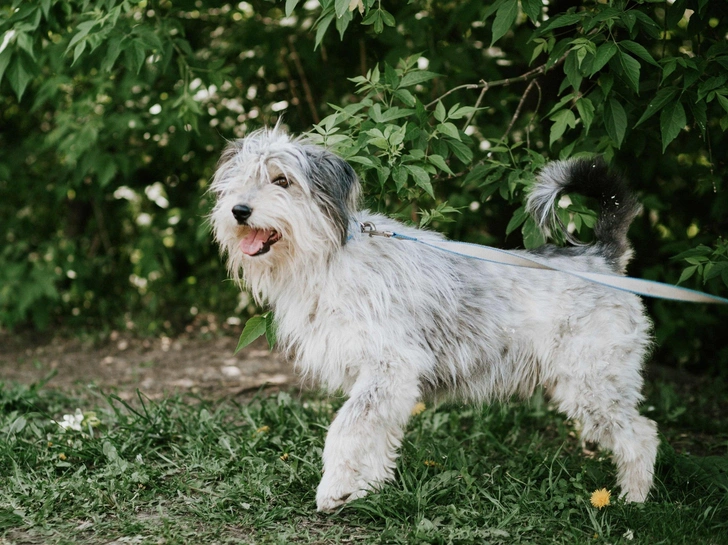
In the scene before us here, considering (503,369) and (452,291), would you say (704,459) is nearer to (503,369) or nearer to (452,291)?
(503,369)

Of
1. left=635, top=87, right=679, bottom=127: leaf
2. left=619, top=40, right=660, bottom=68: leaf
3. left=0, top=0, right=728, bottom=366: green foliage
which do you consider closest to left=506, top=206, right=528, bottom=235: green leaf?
left=0, top=0, right=728, bottom=366: green foliage

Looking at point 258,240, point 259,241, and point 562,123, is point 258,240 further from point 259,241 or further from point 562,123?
point 562,123

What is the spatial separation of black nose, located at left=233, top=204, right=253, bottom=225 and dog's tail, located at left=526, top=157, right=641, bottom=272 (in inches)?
54.0

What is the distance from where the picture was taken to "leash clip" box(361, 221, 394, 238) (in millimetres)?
3279

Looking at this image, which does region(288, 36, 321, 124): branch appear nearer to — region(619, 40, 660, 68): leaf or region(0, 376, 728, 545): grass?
region(0, 376, 728, 545): grass

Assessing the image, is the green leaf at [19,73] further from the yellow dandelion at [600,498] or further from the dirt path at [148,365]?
the yellow dandelion at [600,498]

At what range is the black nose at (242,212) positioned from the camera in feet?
9.87

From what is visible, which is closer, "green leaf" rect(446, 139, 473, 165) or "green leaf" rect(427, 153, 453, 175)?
"green leaf" rect(427, 153, 453, 175)

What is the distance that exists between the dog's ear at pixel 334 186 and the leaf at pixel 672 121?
4.78 ft

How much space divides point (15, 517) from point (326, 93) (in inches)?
167

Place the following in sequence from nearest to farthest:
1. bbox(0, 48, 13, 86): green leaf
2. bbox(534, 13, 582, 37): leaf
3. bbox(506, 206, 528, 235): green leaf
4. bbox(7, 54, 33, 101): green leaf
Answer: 1. bbox(534, 13, 582, 37): leaf
2. bbox(506, 206, 528, 235): green leaf
3. bbox(0, 48, 13, 86): green leaf
4. bbox(7, 54, 33, 101): green leaf

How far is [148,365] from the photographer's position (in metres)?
5.96

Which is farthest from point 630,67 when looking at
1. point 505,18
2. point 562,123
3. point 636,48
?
point 505,18

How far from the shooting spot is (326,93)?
6.21 meters
